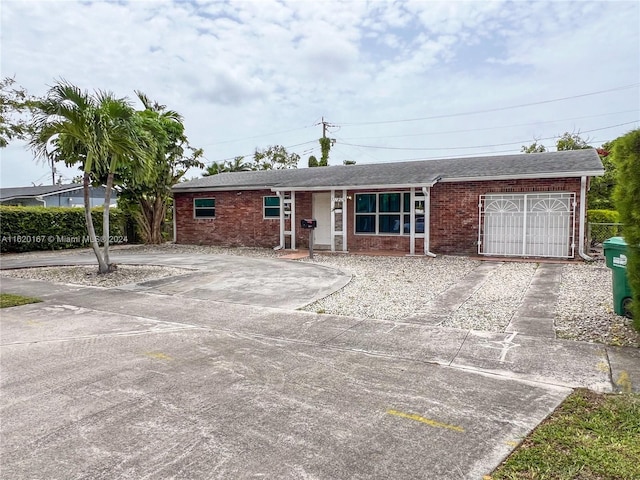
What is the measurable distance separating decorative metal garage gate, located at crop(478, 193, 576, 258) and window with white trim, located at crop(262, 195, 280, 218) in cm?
789

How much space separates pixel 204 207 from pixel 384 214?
27.8ft

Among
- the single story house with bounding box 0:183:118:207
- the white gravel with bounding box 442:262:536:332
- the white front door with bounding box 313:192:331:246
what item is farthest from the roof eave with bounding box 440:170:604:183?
the single story house with bounding box 0:183:118:207

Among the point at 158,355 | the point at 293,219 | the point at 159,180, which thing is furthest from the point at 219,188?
the point at 158,355

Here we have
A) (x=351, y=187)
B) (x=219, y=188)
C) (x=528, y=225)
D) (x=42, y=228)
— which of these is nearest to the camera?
(x=528, y=225)

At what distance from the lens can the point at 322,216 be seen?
1645 centimetres

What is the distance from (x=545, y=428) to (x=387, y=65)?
48.3 feet

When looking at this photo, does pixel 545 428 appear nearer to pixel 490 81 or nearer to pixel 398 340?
pixel 398 340

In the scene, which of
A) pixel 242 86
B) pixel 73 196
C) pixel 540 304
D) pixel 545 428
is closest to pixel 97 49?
pixel 242 86

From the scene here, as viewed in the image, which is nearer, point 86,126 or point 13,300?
point 13,300

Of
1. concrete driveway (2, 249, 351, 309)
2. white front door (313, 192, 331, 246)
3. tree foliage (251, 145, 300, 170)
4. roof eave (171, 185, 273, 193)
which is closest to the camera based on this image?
concrete driveway (2, 249, 351, 309)

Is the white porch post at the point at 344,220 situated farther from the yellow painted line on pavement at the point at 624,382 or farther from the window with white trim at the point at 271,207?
the yellow painted line on pavement at the point at 624,382

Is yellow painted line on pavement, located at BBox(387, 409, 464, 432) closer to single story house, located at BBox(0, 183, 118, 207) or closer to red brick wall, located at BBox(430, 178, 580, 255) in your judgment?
red brick wall, located at BBox(430, 178, 580, 255)

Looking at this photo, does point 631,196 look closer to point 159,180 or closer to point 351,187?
point 351,187

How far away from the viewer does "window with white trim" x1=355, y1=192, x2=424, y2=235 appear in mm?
14680
